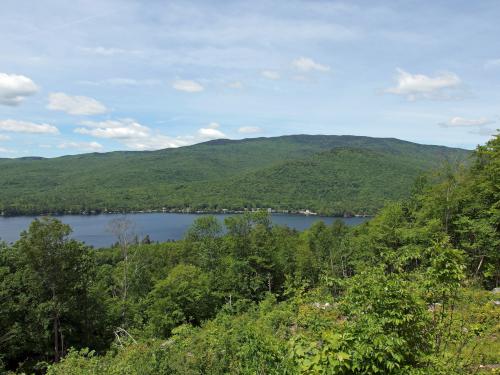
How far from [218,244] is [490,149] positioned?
80.2ft

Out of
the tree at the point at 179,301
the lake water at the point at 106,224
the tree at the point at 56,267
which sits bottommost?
the lake water at the point at 106,224

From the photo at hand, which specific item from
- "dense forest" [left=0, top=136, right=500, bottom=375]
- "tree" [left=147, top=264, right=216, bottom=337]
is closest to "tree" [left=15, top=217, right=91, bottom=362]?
"dense forest" [left=0, top=136, right=500, bottom=375]

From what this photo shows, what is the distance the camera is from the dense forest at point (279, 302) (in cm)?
516

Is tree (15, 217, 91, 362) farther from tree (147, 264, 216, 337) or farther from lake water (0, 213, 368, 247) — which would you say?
lake water (0, 213, 368, 247)

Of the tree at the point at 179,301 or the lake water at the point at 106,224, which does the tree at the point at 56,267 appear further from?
the lake water at the point at 106,224

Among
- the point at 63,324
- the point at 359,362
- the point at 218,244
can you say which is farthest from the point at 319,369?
the point at 218,244

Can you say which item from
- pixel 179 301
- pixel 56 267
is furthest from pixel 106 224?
pixel 56 267

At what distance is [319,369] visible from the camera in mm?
4453

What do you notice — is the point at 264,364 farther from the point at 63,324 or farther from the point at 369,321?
the point at 63,324

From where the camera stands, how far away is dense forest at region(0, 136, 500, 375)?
516 cm

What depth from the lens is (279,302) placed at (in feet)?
70.4

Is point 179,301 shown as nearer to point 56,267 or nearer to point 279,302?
point 279,302

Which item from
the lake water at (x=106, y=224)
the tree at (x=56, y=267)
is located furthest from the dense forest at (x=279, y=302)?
the lake water at (x=106, y=224)

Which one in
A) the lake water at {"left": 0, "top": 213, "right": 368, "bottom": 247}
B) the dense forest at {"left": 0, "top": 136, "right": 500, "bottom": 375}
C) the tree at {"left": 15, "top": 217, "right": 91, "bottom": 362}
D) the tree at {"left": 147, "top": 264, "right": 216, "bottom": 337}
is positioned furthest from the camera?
the lake water at {"left": 0, "top": 213, "right": 368, "bottom": 247}
